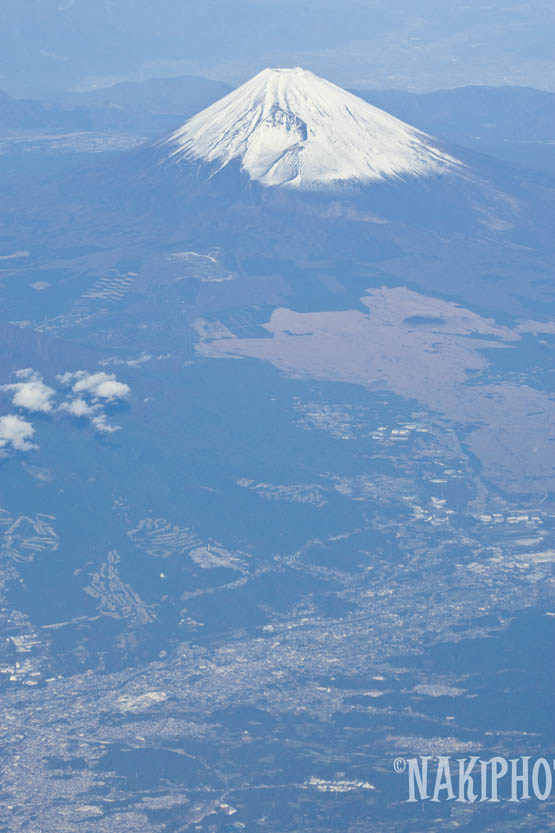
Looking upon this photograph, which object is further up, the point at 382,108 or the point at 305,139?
the point at 382,108

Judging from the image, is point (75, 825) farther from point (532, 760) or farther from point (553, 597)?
point (553, 597)

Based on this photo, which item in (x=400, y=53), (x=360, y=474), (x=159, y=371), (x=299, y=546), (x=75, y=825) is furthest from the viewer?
(x=400, y=53)

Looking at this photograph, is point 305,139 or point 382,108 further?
point 382,108

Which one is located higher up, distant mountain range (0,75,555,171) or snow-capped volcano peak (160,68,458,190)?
distant mountain range (0,75,555,171)

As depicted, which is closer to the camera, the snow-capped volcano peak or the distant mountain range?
the snow-capped volcano peak

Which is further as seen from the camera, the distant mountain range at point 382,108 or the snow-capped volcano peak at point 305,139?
the distant mountain range at point 382,108

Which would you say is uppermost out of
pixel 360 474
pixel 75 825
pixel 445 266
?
pixel 445 266

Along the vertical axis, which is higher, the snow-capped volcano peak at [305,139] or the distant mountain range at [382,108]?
the distant mountain range at [382,108]

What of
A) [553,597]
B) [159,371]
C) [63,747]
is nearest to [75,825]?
[63,747]
